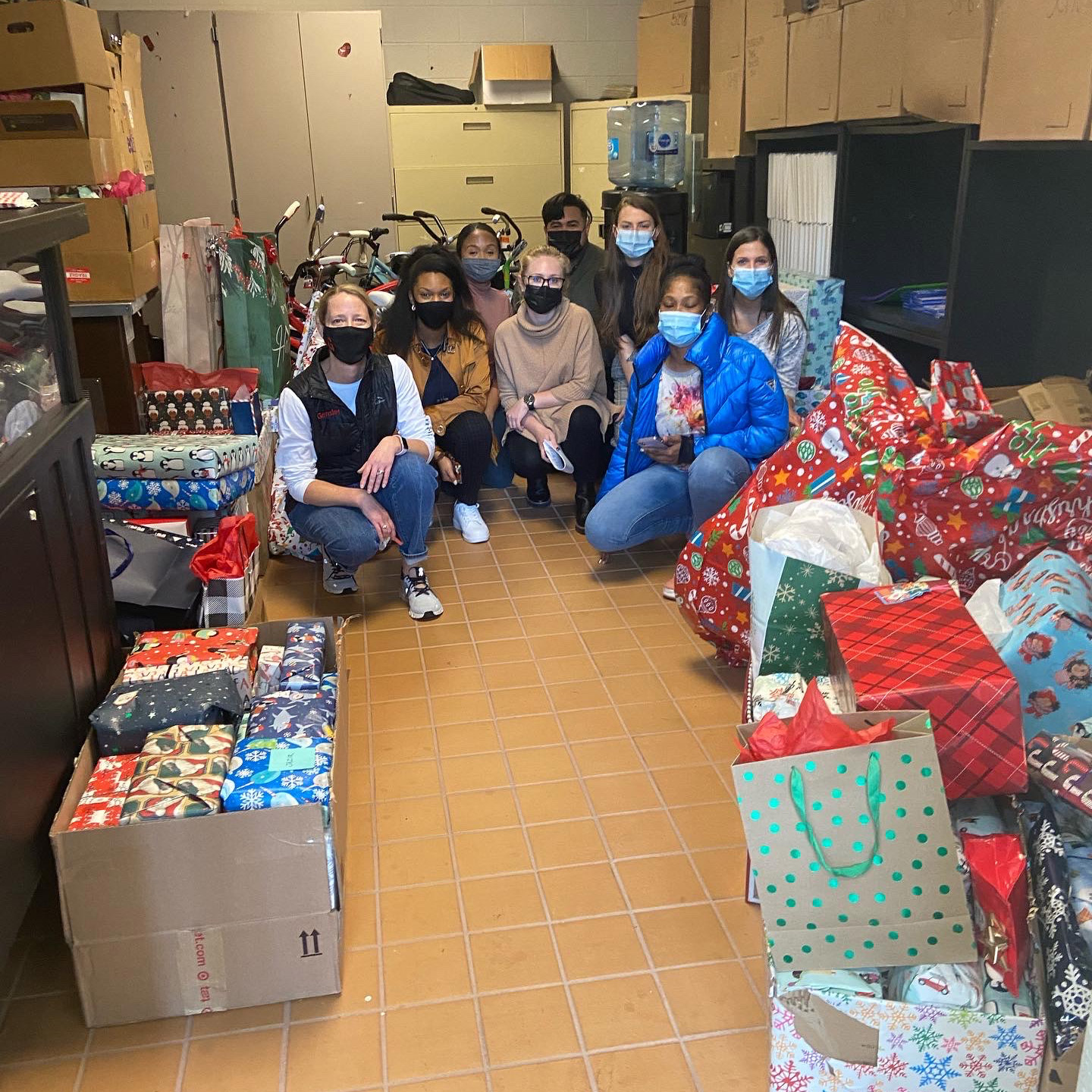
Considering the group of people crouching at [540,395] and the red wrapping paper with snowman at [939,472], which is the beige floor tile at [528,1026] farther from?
the group of people crouching at [540,395]

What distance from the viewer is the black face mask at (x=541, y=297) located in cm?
378

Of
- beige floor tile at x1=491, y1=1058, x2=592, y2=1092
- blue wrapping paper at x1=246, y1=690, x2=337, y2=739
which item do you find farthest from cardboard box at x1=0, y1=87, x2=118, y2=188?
beige floor tile at x1=491, y1=1058, x2=592, y2=1092

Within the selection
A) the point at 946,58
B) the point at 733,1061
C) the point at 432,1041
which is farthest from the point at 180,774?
the point at 946,58

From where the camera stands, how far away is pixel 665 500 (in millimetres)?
3361

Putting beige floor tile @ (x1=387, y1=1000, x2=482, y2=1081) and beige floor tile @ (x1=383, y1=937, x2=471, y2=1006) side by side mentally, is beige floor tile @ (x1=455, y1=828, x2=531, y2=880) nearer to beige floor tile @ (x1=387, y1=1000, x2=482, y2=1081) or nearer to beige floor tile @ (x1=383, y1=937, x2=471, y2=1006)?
beige floor tile @ (x1=383, y1=937, x2=471, y2=1006)

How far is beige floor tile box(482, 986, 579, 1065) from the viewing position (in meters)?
1.71

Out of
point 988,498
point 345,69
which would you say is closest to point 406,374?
point 988,498

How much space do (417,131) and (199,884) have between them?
5.26 metres

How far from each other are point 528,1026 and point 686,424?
204 cm

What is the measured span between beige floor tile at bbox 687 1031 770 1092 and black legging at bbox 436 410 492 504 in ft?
8.15

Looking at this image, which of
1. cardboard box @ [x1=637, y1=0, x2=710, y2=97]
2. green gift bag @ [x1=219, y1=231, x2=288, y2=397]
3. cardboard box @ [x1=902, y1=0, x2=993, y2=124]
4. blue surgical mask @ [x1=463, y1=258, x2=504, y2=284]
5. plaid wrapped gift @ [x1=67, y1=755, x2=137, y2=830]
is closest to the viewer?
plaid wrapped gift @ [x1=67, y1=755, x2=137, y2=830]

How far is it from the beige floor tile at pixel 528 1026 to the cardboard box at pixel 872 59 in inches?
104

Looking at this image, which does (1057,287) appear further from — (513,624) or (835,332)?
(513,624)

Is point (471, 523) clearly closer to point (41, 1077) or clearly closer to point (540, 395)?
point (540, 395)
